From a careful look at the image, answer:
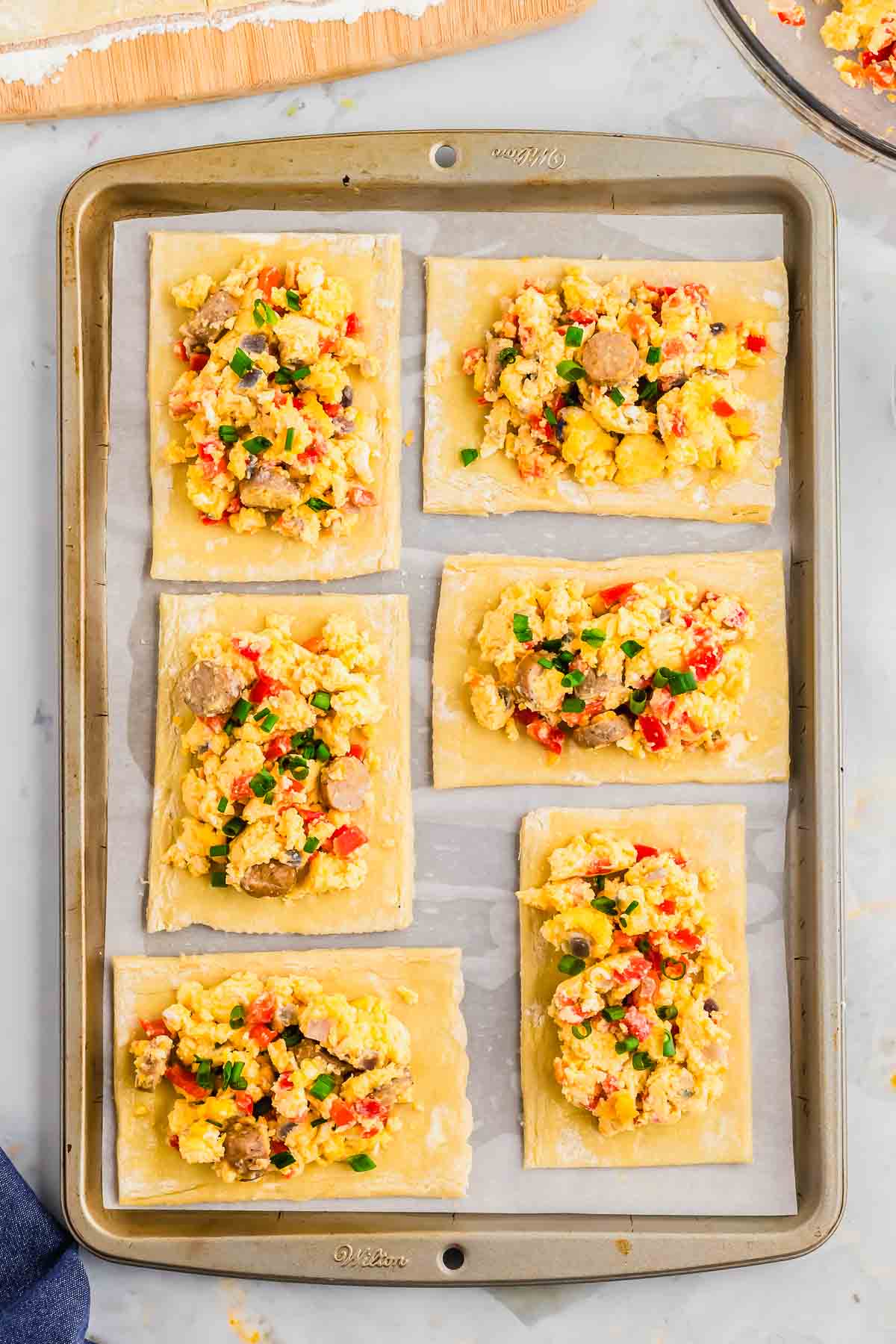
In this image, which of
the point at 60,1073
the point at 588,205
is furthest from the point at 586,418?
the point at 60,1073

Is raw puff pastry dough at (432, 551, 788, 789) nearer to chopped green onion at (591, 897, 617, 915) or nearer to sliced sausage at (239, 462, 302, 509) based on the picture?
chopped green onion at (591, 897, 617, 915)

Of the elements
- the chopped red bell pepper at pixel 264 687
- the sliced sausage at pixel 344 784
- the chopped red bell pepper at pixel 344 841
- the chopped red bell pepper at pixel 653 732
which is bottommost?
the chopped red bell pepper at pixel 344 841

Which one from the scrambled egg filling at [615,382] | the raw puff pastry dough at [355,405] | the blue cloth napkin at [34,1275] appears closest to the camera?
the blue cloth napkin at [34,1275]

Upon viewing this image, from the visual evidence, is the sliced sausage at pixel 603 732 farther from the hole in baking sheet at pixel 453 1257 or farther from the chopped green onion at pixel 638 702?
the hole in baking sheet at pixel 453 1257

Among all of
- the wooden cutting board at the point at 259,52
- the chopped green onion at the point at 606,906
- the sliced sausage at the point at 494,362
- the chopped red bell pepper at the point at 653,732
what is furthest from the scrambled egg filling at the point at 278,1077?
the wooden cutting board at the point at 259,52

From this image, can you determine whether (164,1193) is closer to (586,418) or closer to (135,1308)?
(135,1308)

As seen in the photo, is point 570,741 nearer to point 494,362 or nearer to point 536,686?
point 536,686

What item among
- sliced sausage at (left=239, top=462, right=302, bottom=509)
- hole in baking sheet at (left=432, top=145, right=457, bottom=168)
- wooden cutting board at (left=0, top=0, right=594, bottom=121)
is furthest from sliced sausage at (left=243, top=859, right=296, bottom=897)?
wooden cutting board at (left=0, top=0, right=594, bottom=121)
